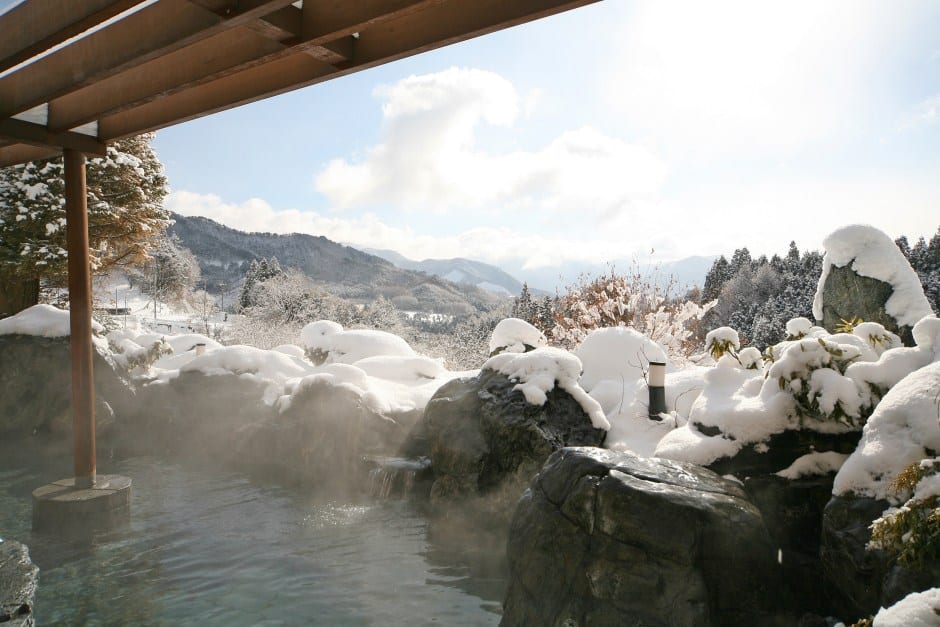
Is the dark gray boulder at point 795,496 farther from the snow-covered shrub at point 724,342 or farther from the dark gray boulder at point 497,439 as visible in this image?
the dark gray boulder at point 497,439

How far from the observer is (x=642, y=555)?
3223 millimetres

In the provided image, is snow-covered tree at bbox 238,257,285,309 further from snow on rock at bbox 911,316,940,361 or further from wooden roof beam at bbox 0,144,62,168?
snow on rock at bbox 911,316,940,361

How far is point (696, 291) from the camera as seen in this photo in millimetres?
13891

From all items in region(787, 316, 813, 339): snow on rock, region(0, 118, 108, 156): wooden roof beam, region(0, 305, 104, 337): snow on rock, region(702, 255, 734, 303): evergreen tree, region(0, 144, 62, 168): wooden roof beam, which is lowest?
region(787, 316, 813, 339): snow on rock

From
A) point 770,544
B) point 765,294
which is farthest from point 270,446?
point 765,294

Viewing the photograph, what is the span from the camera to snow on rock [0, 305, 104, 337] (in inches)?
361

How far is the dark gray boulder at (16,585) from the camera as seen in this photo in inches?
106

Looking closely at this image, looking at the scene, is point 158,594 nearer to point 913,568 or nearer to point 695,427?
point 695,427

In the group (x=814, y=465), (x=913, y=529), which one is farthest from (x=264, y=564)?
(x=913, y=529)

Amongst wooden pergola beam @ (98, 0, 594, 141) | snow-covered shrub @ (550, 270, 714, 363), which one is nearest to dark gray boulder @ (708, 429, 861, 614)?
wooden pergola beam @ (98, 0, 594, 141)

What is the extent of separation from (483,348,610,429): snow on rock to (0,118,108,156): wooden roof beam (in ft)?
16.2

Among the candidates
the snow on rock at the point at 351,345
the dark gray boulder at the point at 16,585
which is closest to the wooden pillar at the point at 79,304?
the dark gray boulder at the point at 16,585

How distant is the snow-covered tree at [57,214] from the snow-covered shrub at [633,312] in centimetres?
934

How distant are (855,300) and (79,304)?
29.4ft
